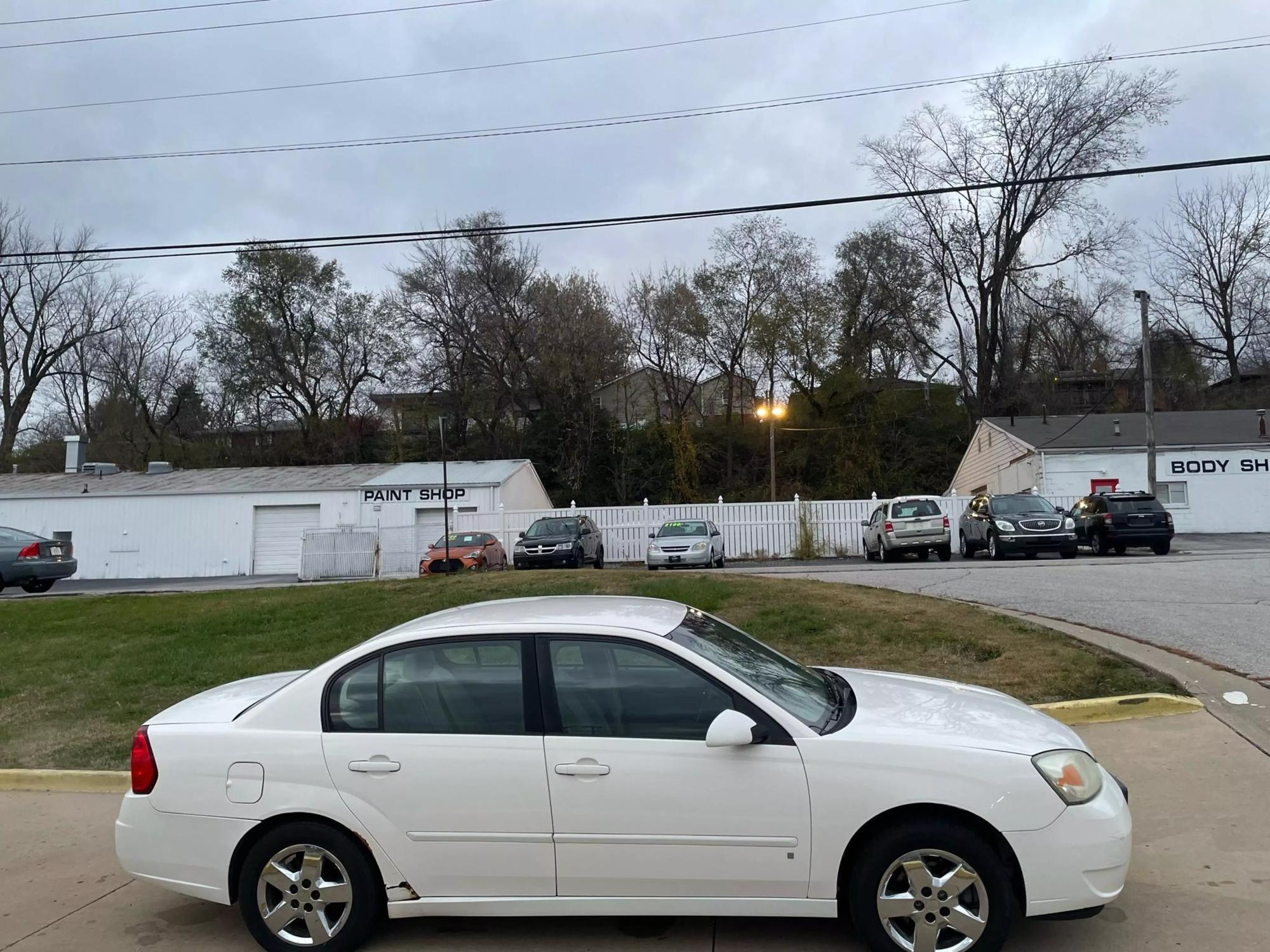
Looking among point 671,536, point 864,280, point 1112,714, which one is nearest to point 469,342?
point 864,280

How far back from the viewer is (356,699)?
4285 millimetres

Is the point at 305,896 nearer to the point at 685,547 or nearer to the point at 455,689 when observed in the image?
the point at 455,689

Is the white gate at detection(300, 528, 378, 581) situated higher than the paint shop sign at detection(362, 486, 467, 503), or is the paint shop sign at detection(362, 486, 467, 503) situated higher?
the paint shop sign at detection(362, 486, 467, 503)

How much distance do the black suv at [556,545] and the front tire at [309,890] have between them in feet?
71.7

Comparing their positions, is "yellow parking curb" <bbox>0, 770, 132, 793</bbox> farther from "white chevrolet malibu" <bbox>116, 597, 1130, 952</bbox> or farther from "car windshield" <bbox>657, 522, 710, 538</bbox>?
"car windshield" <bbox>657, 522, 710, 538</bbox>

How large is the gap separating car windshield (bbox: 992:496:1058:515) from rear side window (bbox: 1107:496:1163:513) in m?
1.48

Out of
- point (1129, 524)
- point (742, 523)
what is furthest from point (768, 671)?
point (742, 523)

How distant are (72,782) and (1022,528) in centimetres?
2055

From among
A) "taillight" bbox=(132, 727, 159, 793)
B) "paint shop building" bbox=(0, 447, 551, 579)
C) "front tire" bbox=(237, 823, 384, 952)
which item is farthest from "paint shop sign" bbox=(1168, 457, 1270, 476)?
"taillight" bbox=(132, 727, 159, 793)

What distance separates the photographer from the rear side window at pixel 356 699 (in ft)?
13.9

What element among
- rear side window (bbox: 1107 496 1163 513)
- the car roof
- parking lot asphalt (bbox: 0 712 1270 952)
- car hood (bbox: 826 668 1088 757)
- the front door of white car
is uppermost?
rear side window (bbox: 1107 496 1163 513)

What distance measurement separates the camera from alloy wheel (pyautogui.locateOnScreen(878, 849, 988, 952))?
3740 mm

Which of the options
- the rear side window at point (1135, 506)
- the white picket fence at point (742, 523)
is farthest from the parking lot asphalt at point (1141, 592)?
the white picket fence at point (742, 523)

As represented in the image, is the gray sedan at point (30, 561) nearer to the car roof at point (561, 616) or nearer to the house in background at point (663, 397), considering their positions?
the car roof at point (561, 616)
